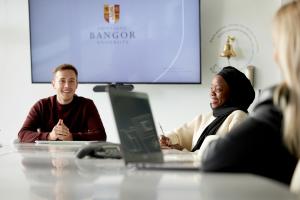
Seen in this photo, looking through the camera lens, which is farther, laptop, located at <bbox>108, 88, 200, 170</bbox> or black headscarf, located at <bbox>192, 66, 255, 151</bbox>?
black headscarf, located at <bbox>192, 66, 255, 151</bbox>

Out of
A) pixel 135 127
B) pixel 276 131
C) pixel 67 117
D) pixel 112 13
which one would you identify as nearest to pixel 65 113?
pixel 67 117

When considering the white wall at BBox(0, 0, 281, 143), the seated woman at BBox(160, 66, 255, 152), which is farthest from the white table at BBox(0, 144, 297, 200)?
the white wall at BBox(0, 0, 281, 143)

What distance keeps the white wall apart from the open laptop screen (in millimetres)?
3067

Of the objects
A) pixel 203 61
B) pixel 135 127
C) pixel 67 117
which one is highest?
pixel 203 61

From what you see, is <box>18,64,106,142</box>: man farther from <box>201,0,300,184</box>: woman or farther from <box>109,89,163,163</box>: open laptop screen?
<box>201,0,300,184</box>: woman

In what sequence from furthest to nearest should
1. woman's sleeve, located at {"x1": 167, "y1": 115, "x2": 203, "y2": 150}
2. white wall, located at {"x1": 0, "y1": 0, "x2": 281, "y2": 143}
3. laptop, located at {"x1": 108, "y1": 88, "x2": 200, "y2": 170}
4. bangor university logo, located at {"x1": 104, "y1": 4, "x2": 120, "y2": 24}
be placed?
bangor university logo, located at {"x1": 104, "y1": 4, "x2": 120, "y2": 24}
white wall, located at {"x1": 0, "y1": 0, "x2": 281, "y2": 143}
woman's sleeve, located at {"x1": 167, "y1": 115, "x2": 203, "y2": 150}
laptop, located at {"x1": 108, "y1": 88, "x2": 200, "y2": 170}

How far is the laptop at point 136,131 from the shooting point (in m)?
1.62

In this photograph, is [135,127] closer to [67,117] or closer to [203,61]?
[67,117]

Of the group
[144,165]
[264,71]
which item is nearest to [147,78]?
[264,71]

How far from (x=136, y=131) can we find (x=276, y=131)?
466mm

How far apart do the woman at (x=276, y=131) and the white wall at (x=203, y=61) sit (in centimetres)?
326

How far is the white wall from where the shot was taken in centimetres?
479

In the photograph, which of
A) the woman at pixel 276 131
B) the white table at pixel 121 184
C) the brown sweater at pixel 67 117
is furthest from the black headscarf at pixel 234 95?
the woman at pixel 276 131

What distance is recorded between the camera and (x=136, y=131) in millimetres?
1723
